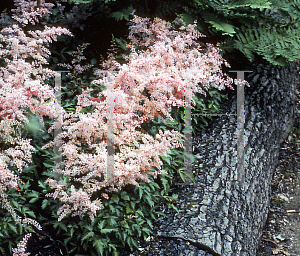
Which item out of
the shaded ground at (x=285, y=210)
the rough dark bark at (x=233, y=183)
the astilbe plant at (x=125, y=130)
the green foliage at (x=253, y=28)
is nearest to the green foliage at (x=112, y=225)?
the astilbe plant at (x=125, y=130)

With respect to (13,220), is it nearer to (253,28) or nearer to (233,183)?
(233,183)

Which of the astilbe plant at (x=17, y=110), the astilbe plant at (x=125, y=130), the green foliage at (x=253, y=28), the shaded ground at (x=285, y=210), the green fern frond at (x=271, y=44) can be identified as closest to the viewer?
the astilbe plant at (x=17, y=110)

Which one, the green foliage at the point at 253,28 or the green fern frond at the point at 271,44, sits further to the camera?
the green fern frond at the point at 271,44

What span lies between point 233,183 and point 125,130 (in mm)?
1312

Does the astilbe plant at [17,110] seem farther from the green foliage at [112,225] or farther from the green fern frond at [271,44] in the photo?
the green fern frond at [271,44]

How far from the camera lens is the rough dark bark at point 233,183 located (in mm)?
2584

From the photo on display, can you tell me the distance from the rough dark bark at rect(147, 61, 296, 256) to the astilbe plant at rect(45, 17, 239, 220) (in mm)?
549

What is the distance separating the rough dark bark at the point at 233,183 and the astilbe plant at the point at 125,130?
55cm

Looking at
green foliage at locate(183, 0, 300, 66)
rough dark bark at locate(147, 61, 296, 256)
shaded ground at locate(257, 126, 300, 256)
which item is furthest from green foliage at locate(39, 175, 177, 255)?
green foliage at locate(183, 0, 300, 66)

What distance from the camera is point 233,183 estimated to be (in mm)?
3090

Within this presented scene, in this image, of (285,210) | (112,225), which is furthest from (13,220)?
(285,210)

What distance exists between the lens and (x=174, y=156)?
3148 millimetres

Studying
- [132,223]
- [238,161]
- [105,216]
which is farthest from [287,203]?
[105,216]

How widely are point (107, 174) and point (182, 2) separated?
8.67ft
